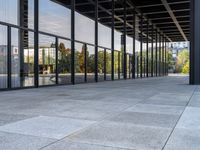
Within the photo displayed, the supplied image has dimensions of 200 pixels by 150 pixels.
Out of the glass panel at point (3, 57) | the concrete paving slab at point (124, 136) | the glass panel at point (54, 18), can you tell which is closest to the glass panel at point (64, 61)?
the glass panel at point (54, 18)

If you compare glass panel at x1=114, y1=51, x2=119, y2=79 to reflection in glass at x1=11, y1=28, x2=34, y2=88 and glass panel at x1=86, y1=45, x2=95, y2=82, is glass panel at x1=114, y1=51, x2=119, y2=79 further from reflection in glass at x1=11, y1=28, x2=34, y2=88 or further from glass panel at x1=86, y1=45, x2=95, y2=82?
reflection in glass at x1=11, y1=28, x2=34, y2=88

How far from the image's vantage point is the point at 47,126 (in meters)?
5.53

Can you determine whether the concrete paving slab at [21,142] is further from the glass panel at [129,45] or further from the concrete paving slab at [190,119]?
the glass panel at [129,45]

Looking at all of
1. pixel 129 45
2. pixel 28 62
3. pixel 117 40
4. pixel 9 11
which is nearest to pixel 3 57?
pixel 28 62

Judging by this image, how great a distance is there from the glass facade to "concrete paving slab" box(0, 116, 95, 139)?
26.1 feet

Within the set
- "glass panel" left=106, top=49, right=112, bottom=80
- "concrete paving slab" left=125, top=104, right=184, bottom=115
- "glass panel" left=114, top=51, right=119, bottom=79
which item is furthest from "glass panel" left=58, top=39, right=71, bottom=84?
"concrete paving slab" left=125, top=104, right=184, bottom=115

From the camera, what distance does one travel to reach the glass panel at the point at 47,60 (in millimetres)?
16500

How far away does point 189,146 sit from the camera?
14.1ft

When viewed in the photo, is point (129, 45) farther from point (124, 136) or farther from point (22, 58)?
point (124, 136)

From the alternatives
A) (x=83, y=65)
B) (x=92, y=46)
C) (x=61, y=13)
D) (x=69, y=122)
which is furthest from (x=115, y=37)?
(x=69, y=122)

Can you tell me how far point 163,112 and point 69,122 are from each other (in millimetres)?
2702

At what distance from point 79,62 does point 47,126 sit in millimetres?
15702

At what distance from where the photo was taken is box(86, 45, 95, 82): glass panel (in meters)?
22.5

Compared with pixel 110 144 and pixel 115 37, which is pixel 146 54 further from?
pixel 110 144
